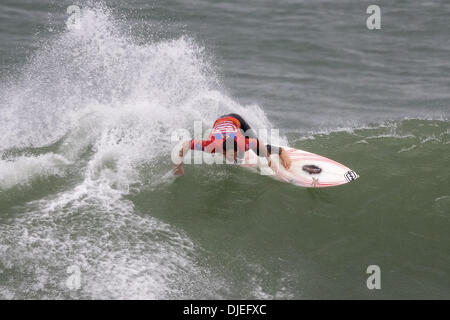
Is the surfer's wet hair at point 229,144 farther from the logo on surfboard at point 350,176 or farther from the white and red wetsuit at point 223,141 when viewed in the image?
the logo on surfboard at point 350,176

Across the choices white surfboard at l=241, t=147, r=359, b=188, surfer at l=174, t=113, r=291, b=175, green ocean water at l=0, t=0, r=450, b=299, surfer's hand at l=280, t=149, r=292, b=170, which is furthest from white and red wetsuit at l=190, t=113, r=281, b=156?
green ocean water at l=0, t=0, r=450, b=299

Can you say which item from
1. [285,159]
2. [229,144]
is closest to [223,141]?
[229,144]

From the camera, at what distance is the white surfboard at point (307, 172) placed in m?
9.00

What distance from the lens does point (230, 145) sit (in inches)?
340

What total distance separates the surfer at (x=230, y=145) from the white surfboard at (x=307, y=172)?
137mm

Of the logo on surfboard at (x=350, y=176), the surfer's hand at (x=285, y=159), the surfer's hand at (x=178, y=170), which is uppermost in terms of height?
the surfer's hand at (x=285, y=159)

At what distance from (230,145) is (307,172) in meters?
1.46

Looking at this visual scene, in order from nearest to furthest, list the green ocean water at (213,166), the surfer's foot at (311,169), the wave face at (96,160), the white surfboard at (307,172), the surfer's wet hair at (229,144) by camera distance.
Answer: the wave face at (96,160) < the green ocean water at (213,166) < the surfer's wet hair at (229,144) < the white surfboard at (307,172) < the surfer's foot at (311,169)

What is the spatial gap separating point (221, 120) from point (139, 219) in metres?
2.40

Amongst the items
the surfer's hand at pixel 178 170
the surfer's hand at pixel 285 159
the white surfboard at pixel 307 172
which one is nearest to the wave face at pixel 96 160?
the surfer's hand at pixel 178 170

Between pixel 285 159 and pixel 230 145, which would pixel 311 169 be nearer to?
pixel 285 159

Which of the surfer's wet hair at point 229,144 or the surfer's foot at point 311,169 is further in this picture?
the surfer's foot at point 311,169

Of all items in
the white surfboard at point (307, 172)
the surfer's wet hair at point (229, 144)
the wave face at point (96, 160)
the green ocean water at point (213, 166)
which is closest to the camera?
the wave face at point (96, 160)
